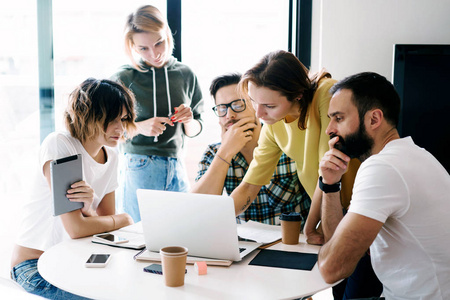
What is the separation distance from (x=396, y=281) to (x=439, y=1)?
7.78ft

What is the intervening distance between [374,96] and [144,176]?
1.52m

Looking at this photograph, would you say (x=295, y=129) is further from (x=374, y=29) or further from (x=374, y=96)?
(x=374, y=29)

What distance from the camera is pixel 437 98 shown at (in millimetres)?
2982

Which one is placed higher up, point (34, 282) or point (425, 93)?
point (425, 93)

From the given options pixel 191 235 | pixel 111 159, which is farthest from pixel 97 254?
pixel 111 159

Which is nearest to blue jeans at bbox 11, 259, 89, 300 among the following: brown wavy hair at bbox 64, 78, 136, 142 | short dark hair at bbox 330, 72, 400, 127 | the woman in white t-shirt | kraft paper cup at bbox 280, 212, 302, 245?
the woman in white t-shirt

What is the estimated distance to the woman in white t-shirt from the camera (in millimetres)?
1745

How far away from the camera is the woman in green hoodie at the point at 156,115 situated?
8.73ft

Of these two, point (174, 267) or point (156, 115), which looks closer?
point (174, 267)

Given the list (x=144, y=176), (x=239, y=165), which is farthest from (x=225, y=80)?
(x=144, y=176)

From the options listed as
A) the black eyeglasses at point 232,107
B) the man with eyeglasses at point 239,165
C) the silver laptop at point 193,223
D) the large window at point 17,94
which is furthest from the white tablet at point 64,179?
the large window at point 17,94

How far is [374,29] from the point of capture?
3.20 m

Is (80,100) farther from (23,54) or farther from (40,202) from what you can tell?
(23,54)

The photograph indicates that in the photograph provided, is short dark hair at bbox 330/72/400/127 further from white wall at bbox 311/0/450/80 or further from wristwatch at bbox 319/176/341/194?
white wall at bbox 311/0/450/80
